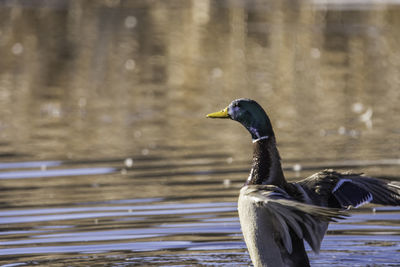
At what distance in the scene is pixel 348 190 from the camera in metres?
6.55

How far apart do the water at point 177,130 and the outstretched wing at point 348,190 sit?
0.54 metres

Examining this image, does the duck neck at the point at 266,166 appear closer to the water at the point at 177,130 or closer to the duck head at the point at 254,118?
the duck head at the point at 254,118

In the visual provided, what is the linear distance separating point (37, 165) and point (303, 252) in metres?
5.43

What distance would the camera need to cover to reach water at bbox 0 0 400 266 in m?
7.72

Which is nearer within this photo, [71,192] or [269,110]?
[71,192]

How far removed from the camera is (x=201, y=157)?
1120 centimetres

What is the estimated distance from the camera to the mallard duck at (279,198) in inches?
229

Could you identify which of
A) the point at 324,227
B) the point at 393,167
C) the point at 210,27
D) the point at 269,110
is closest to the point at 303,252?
the point at 324,227

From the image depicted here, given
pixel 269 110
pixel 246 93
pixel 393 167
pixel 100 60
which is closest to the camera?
pixel 393 167

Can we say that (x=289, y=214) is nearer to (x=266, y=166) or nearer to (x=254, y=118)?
(x=266, y=166)

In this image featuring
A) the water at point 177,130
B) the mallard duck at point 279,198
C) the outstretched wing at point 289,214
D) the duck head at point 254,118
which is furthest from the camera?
the water at point 177,130

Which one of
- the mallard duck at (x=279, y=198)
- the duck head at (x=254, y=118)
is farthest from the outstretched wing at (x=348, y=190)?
the duck head at (x=254, y=118)

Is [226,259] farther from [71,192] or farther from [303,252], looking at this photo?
[71,192]

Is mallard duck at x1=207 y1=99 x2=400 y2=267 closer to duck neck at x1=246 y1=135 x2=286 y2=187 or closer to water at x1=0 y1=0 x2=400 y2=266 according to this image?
duck neck at x1=246 y1=135 x2=286 y2=187
